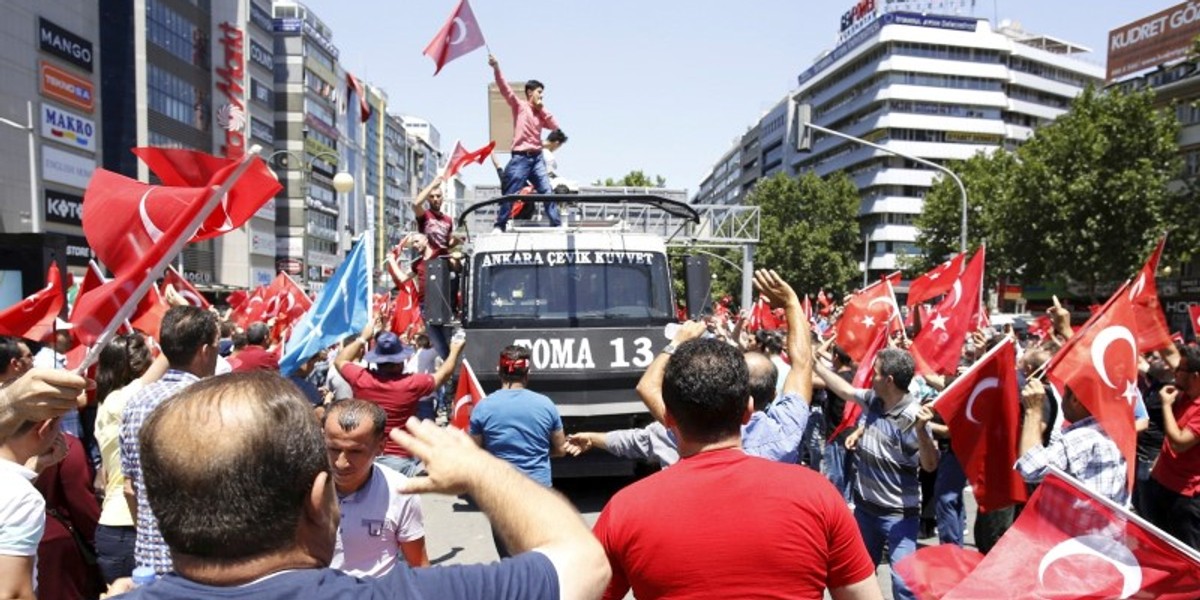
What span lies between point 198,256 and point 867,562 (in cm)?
5550

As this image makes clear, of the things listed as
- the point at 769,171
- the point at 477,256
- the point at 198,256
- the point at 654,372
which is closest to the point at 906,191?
the point at 769,171

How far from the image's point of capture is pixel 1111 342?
5.09 m

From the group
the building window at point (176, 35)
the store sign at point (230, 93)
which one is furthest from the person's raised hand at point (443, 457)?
the store sign at point (230, 93)

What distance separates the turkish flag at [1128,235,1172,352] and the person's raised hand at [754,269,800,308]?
10.1 feet

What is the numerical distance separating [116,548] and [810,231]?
6702cm

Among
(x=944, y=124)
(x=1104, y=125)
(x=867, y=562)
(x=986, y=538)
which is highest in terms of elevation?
(x=944, y=124)

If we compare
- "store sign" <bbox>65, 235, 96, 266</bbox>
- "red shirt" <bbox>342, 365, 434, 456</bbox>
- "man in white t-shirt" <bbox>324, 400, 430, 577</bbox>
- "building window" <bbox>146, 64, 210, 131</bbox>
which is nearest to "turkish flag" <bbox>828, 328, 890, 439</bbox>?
"red shirt" <bbox>342, 365, 434, 456</bbox>

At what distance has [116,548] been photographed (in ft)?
13.1

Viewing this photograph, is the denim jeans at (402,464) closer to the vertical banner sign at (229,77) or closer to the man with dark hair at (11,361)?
the man with dark hair at (11,361)

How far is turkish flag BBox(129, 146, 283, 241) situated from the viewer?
3877 millimetres

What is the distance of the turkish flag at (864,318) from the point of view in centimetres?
971

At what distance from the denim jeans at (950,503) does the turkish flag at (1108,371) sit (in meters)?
1.65

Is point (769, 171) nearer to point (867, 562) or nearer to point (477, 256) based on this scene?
point (477, 256)

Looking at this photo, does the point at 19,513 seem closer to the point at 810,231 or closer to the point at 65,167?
the point at 65,167
